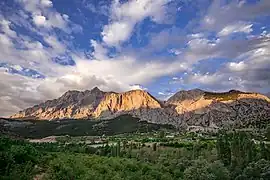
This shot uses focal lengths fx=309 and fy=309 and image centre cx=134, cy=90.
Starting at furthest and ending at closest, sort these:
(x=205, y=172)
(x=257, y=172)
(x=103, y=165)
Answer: (x=257, y=172) → (x=205, y=172) → (x=103, y=165)

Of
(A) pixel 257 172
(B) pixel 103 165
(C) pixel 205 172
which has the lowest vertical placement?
(A) pixel 257 172

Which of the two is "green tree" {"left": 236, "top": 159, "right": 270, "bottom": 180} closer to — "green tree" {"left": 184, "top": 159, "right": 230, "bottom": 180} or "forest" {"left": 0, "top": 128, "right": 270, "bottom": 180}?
"forest" {"left": 0, "top": 128, "right": 270, "bottom": 180}

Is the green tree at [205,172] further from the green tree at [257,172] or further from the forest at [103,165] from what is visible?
the green tree at [257,172]

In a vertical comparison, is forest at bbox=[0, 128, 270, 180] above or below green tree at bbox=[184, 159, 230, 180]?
above

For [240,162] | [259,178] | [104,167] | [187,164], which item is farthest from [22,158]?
[240,162]

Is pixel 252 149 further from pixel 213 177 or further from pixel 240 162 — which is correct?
pixel 213 177

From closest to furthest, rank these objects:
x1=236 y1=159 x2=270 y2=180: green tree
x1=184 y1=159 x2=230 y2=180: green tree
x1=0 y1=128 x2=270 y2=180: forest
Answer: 1. x1=0 y1=128 x2=270 y2=180: forest
2. x1=184 y1=159 x2=230 y2=180: green tree
3. x1=236 y1=159 x2=270 y2=180: green tree

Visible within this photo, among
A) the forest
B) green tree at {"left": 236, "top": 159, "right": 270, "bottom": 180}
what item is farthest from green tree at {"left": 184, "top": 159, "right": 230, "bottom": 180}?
green tree at {"left": 236, "top": 159, "right": 270, "bottom": 180}

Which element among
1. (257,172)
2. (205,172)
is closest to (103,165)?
(205,172)

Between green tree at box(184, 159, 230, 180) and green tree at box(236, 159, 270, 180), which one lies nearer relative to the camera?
green tree at box(184, 159, 230, 180)

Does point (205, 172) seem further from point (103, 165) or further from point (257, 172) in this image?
point (103, 165)

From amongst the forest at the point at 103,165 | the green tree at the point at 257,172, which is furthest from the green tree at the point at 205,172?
the green tree at the point at 257,172

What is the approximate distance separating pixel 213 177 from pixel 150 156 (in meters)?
48.0

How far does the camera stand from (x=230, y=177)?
57.0 m
